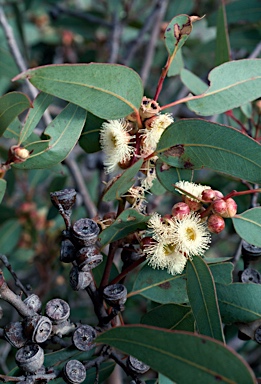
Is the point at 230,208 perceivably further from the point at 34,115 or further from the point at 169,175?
the point at 34,115

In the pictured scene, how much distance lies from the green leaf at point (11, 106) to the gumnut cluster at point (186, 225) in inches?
12.0

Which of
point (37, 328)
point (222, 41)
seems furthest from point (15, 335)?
point (222, 41)

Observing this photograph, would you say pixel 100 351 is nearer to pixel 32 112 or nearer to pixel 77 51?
pixel 32 112

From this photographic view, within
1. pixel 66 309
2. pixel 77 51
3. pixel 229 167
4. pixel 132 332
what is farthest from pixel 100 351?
pixel 77 51

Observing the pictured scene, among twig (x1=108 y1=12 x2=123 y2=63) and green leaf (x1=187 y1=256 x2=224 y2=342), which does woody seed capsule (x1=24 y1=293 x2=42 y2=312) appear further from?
twig (x1=108 y1=12 x2=123 y2=63)

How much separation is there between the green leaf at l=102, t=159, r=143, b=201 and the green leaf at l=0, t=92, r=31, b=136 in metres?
0.21

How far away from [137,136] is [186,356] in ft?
1.37

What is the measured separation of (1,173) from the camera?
0.94 m

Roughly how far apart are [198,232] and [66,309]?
280 mm

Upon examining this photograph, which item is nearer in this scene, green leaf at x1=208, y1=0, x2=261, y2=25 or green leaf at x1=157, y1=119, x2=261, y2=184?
green leaf at x1=157, y1=119, x2=261, y2=184

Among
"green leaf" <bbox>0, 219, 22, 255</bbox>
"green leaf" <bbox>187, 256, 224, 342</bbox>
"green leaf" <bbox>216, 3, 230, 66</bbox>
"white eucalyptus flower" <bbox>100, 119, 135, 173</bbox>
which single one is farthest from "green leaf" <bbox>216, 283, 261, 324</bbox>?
"green leaf" <bbox>0, 219, 22, 255</bbox>

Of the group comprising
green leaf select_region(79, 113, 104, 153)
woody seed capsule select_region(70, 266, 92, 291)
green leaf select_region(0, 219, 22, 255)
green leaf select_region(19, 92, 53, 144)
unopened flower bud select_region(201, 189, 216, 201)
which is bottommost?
green leaf select_region(0, 219, 22, 255)

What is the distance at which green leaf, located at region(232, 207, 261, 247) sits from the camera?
0.96 m

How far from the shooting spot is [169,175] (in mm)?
1003
